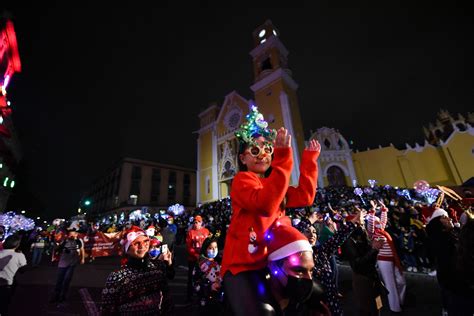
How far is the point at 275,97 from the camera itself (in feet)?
82.6

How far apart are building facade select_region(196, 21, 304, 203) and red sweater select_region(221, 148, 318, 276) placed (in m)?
20.0

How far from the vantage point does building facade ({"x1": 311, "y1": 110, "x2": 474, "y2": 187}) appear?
78.3ft

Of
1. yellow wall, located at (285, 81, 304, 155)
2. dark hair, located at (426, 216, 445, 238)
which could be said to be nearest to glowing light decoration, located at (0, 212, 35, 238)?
dark hair, located at (426, 216, 445, 238)

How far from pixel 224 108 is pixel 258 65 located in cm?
761

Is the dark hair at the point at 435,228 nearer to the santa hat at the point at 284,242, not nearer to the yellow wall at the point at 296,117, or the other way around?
the santa hat at the point at 284,242

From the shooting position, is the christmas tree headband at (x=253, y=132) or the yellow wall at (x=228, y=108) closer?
the christmas tree headband at (x=253, y=132)

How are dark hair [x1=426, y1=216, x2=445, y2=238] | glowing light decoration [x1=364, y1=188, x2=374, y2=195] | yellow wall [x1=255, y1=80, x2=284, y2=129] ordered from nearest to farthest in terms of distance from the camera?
dark hair [x1=426, y1=216, x2=445, y2=238], glowing light decoration [x1=364, y1=188, x2=374, y2=195], yellow wall [x1=255, y1=80, x2=284, y2=129]

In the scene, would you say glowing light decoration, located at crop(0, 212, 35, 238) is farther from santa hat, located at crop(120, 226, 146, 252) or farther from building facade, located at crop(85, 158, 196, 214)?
building facade, located at crop(85, 158, 196, 214)

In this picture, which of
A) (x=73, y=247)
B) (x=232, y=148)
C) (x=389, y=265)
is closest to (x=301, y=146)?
(x=232, y=148)

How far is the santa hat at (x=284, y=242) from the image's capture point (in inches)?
52.4

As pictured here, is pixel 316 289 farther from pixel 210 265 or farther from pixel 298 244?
pixel 210 265

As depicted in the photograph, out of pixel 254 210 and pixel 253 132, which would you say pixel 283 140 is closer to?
pixel 253 132

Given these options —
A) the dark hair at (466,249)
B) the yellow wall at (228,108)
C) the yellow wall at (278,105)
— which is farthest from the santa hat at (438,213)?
the yellow wall at (228,108)

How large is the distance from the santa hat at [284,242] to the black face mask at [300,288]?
152 mm
